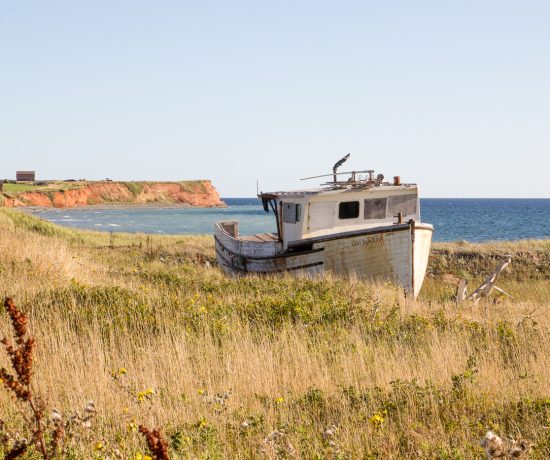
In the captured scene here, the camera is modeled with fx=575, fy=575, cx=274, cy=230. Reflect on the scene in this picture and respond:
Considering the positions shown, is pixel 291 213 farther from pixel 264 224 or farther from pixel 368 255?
pixel 264 224

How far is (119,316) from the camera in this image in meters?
8.80

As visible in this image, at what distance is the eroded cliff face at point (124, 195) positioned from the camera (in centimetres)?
12406

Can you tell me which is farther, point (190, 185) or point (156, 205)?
point (190, 185)

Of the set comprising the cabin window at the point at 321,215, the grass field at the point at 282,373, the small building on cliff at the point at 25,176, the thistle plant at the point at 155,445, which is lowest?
the grass field at the point at 282,373

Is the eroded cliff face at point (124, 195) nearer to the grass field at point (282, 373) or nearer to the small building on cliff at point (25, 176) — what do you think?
the small building on cliff at point (25, 176)

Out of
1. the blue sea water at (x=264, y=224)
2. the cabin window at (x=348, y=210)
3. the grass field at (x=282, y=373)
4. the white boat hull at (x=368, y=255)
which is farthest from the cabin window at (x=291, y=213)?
the blue sea water at (x=264, y=224)

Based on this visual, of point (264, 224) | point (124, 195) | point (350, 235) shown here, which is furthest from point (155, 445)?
point (124, 195)

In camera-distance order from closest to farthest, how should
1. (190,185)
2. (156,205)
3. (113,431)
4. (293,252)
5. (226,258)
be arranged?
1. (113,431)
2. (293,252)
3. (226,258)
4. (156,205)
5. (190,185)

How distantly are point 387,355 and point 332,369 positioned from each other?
94 cm

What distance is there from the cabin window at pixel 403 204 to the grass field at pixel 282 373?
6704 millimetres

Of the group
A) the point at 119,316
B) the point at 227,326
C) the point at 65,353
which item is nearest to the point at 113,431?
the point at 65,353

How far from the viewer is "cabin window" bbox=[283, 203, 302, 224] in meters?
17.6

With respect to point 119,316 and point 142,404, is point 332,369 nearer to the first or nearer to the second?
point 142,404

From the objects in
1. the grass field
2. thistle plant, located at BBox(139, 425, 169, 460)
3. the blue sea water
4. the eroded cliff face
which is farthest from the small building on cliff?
thistle plant, located at BBox(139, 425, 169, 460)
